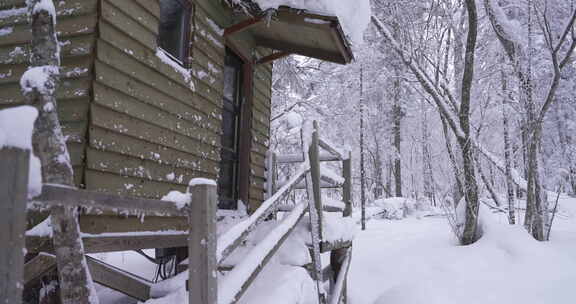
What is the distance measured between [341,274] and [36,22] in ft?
15.4

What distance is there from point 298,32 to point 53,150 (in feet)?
14.5

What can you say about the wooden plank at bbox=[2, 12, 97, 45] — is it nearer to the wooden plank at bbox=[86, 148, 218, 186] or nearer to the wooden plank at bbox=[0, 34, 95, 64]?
the wooden plank at bbox=[0, 34, 95, 64]

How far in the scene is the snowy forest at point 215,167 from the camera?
2.47m

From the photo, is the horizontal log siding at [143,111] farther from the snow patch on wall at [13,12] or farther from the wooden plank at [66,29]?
the snow patch on wall at [13,12]

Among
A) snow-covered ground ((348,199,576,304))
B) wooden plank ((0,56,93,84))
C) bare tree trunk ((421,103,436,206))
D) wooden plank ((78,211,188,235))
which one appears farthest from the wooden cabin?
bare tree trunk ((421,103,436,206))

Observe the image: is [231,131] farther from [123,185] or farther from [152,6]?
[123,185]

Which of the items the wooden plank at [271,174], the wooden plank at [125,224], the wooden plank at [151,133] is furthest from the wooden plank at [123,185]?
the wooden plank at [271,174]

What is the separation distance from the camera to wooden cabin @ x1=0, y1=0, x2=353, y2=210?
3471 millimetres

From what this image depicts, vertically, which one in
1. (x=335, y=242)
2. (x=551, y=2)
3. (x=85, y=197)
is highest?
(x=551, y=2)

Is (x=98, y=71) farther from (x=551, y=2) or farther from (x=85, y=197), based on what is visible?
(x=551, y=2)

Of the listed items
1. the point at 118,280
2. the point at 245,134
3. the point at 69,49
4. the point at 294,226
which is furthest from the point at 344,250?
the point at 69,49

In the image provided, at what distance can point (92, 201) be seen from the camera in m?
1.54

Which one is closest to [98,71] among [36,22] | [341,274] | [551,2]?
[36,22]

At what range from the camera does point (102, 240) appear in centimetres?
343
